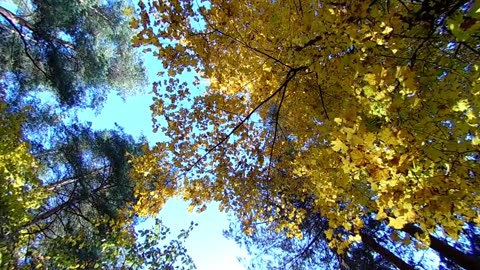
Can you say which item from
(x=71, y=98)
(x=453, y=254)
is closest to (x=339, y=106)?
(x=453, y=254)

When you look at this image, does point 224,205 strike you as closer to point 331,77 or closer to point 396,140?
point 331,77

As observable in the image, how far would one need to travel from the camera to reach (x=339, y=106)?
144 inches

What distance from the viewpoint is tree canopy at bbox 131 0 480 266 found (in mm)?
1843

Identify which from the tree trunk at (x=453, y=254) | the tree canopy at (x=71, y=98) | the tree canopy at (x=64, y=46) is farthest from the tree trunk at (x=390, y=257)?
the tree canopy at (x=64, y=46)

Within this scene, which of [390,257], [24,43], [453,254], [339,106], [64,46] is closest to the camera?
[339,106]

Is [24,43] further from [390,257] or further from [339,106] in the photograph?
[390,257]

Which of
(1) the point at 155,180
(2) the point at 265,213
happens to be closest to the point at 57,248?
(1) the point at 155,180

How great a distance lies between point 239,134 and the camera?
4.98m

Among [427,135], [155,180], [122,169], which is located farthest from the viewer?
[122,169]

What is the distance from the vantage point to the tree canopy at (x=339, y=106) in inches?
72.6

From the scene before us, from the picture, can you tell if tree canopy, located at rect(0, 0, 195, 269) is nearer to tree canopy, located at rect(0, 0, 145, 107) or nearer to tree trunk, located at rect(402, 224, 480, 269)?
tree canopy, located at rect(0, 0, 145, 107)

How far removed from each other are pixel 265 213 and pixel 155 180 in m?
1.97

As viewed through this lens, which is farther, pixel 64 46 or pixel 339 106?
pixel 64 46

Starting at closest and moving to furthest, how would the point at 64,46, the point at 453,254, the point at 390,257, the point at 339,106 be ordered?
the point at 339,106 < the point at 453,254 < the point at 390,257 < the point at 64,46
